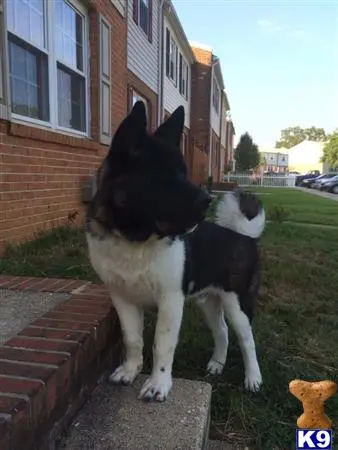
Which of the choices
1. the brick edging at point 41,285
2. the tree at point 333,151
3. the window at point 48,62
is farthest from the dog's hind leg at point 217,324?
the tree at point 333,151

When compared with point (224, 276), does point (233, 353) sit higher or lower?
lower

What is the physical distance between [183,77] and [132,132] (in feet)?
64.7

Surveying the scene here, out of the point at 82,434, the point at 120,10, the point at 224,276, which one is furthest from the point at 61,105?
the point at 82,434

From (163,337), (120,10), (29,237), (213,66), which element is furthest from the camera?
(213,66)

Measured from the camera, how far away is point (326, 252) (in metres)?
7.02

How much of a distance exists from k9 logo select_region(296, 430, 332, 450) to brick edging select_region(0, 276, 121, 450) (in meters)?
1.04

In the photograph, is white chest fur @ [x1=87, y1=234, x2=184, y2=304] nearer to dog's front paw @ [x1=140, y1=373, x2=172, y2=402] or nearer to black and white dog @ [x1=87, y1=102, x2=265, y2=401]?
black and white dog @ [x1=87, y1=102, x2=265, y2=401]

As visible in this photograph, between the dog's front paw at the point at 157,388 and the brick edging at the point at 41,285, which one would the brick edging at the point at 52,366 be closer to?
the dog's front paw at the point at 157,388

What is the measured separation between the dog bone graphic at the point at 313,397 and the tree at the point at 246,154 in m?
47.5

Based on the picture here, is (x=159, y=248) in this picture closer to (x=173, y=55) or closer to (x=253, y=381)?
(x=253, y=381)

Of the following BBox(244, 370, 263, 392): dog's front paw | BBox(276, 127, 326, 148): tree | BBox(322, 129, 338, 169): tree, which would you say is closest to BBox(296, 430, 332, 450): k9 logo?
BBox(244, 370, 263, 392): dog's front paw

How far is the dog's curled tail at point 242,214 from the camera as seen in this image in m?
3.00

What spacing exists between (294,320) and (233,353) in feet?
3.19

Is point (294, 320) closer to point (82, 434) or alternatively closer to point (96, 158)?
point (82, 434)
